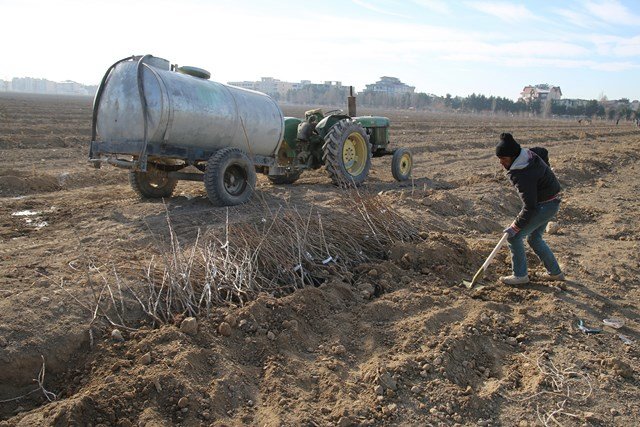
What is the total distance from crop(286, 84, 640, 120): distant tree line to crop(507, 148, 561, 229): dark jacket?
8217cm

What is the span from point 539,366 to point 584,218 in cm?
558

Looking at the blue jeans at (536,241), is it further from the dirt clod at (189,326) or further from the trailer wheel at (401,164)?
the trailer wheel at (401,164)

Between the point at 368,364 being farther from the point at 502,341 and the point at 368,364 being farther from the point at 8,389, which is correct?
the point at 8,389

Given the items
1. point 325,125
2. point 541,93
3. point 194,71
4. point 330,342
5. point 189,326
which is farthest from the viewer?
point 541,93

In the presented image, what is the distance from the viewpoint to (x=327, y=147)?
32.4 ft

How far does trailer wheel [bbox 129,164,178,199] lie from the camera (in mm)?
8391

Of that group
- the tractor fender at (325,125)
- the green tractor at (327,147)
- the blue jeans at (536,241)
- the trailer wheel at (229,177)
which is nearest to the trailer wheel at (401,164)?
the green tractor at (327,147)

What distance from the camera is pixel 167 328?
4254mm

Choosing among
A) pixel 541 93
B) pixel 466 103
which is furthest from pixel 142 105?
pixel 541 93

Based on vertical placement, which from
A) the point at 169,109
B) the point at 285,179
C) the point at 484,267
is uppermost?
the point at 169,109

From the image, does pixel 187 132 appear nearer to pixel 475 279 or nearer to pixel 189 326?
pixel 189 326

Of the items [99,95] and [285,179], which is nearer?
[99,95]

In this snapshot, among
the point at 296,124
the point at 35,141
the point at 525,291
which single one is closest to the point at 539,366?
the point at 525,291

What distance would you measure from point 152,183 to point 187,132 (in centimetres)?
160
